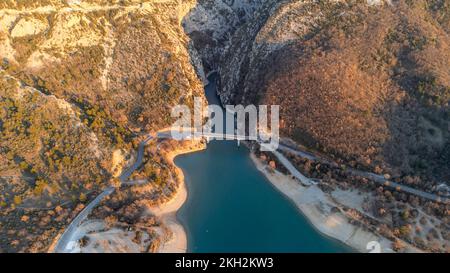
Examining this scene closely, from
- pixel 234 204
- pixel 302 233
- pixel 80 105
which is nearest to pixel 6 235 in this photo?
pixel 80 105

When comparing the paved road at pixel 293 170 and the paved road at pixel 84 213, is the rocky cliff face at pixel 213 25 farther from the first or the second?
the paved road at pixel 84 213

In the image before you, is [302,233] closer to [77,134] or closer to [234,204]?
[234,204]

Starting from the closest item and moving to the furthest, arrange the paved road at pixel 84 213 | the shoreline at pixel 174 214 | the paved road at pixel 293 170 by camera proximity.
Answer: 1. the paved road at pixel 84 213
2. the shoreline at pixel 174 214
3. the paved road at pixel 293 170

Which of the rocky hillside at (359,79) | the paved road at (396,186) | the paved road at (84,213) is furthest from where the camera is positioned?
the rocky hillside at (359,79)

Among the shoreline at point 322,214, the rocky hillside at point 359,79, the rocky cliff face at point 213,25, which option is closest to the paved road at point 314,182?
the shoreline at point 322,214

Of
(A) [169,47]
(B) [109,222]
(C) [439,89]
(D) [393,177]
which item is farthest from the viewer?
(A) [169,47]

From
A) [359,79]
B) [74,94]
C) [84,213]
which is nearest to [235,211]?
[84,213]
